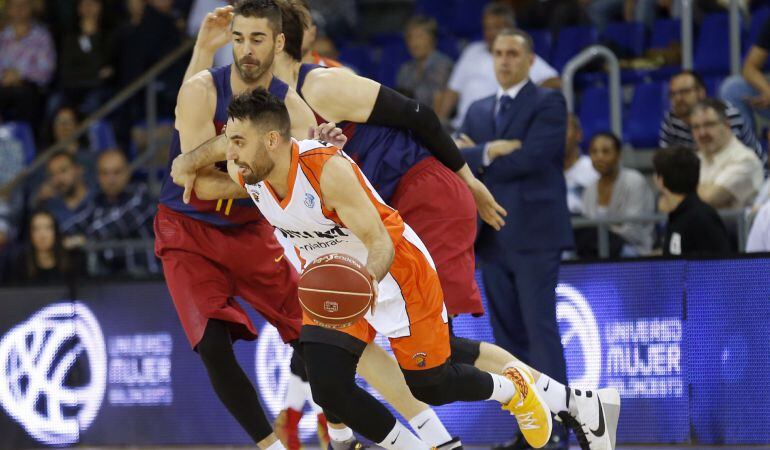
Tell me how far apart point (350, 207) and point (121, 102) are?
7.67 m

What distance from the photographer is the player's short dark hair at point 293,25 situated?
607 cm

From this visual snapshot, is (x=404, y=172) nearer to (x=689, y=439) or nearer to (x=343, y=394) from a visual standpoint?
(x=343, y=394)

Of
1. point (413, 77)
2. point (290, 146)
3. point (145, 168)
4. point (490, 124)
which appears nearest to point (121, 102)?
point (145, 168)

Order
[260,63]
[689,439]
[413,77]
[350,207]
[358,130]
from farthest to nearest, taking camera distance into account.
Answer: [413,77] → [689,439] → [358,130] → [260,63] → [350,207]

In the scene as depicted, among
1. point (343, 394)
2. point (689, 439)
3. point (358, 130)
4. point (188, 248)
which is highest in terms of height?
point (358, 130)

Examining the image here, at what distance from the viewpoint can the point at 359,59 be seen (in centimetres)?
1305

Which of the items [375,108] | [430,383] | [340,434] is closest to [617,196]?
[375,108]

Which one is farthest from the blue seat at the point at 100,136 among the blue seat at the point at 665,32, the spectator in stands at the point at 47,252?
the blue seat at the point at 665,32

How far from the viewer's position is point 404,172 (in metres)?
6.34

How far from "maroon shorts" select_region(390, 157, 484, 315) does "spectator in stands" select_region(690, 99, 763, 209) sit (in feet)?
9.33

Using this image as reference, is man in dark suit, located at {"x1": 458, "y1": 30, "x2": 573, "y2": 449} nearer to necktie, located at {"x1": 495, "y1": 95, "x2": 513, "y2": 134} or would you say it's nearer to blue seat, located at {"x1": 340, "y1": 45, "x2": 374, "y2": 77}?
necktie, located at {"x1": 495, "y1": 95, "x2": 513, "y2": 134}

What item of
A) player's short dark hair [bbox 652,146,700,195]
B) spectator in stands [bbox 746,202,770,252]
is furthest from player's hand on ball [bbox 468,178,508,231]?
spectator in stands [bbox 746,202,770,252]

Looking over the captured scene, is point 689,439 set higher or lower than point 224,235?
lower

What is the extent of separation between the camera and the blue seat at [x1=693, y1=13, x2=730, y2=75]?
11297mm
